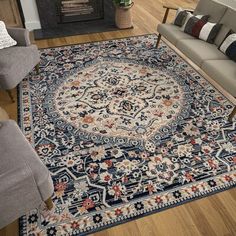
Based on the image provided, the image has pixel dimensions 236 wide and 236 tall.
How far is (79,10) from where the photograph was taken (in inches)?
173

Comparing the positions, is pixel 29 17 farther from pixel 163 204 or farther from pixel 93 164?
pixel 163 204

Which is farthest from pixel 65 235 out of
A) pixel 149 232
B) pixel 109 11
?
pixel 109 11

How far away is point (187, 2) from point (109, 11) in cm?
234

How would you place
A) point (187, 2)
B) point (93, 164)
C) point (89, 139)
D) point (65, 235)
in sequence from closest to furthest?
point (65, 235) → point (93, 164) → point (89, 139) → point (187, 2)

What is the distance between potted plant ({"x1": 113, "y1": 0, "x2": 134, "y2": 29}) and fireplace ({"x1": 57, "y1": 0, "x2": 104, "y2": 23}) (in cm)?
48

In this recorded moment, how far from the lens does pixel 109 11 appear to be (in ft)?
14.7

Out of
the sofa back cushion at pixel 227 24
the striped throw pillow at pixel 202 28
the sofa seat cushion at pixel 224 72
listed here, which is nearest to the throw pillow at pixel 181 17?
the striped throw pillow at pixel 202 28

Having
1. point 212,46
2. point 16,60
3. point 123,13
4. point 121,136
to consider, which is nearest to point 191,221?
point 121,136

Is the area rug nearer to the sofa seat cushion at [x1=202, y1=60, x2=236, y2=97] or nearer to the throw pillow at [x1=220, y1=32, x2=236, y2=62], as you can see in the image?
the sofa seat cushion at [x1=202, y1=60, x2=236, y2=97]

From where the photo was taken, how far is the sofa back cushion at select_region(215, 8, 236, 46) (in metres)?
2.86

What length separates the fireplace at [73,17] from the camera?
4082 millimetres

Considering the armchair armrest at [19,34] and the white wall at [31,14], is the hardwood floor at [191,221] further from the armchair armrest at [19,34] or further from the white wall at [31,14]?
the white wall at [31,14]

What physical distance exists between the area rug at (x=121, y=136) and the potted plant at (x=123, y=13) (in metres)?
1.07

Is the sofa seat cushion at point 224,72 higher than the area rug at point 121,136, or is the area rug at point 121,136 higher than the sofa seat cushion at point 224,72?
the sofa seat cushion at point 224,72
